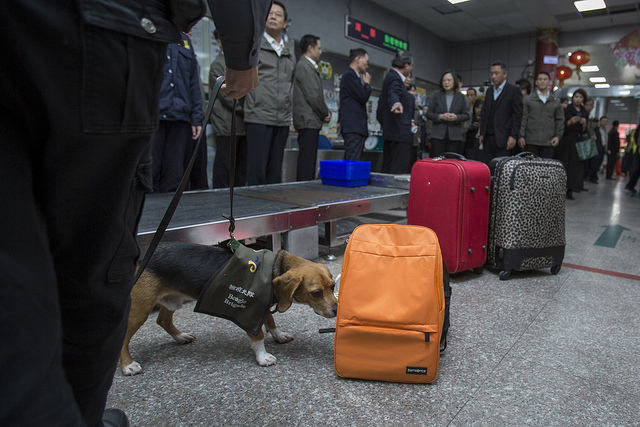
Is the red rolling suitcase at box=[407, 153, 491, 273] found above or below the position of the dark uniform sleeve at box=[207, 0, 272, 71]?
below

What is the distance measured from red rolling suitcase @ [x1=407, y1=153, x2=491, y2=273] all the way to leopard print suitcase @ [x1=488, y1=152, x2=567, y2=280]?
7 centimetres

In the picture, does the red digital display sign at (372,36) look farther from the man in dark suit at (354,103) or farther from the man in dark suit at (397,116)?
the man in dark suit at (354,103)

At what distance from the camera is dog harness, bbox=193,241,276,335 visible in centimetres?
144

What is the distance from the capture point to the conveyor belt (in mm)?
2123

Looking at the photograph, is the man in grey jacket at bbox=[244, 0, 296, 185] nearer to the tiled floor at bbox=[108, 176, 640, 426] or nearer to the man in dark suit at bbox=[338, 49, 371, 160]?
the man in dark suit at bbox=[338, 49, 371, 160]

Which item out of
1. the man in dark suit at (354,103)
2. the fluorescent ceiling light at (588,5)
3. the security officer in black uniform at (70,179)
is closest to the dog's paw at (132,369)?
the security officer in black uniform at (70,179)

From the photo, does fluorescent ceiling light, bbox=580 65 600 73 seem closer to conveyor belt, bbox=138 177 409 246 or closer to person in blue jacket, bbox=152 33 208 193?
conveyor belt, bbox=138 177 409 246

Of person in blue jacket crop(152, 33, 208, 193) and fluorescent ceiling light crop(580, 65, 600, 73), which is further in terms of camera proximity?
fluorescent ceiling light crop(580, 65, 600, 73)

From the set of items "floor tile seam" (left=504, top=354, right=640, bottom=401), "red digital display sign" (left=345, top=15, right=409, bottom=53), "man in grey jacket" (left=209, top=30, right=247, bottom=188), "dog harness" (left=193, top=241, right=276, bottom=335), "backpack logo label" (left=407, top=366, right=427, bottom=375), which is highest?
"red digital display sign" (left=345, top=15, right=409, bottom=53)

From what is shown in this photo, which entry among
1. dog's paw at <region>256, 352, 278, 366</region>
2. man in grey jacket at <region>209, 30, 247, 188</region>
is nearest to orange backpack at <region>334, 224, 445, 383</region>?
dog's paw at <region>256, 352, 278, 366</region>

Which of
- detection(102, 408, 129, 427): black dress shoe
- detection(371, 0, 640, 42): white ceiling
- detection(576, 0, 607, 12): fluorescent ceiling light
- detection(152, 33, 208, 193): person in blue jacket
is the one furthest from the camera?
detection(371, 0, 640, 42): white ceiling

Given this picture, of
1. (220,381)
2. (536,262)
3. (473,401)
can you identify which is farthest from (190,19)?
(536,262)

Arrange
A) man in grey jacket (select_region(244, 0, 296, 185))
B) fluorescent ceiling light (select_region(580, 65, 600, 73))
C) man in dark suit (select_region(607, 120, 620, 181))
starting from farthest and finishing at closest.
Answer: fluorescent ceiling light (select_region(580, 65, 600, 73)) → man in dark suit (select_region(607, 120, 620, 181)) → man in grey jacket (select_region(244, 0, 296, 185))

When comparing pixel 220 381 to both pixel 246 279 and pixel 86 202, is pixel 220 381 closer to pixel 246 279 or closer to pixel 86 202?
pixel 246 279
